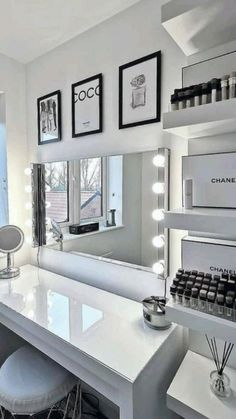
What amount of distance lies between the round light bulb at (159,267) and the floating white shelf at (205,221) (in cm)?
47

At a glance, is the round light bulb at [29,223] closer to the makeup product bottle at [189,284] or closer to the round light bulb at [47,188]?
the round light bulb at [47,188]

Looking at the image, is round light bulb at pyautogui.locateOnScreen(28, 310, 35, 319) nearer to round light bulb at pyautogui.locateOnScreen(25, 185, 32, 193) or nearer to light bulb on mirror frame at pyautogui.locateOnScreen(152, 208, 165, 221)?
light bulb on mirror frame at pyautogui.locateOnScreen(152, 208, 165, 221)

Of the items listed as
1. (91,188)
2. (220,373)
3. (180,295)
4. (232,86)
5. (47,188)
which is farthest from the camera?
(47,188)

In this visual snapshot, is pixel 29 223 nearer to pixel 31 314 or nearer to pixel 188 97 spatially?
pixel 31 314

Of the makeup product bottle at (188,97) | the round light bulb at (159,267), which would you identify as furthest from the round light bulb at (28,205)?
the makeup product bottle at (188,97)

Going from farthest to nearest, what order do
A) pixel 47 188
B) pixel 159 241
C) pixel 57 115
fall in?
pixel 47 188, pixel 57 115, pixel 159 241

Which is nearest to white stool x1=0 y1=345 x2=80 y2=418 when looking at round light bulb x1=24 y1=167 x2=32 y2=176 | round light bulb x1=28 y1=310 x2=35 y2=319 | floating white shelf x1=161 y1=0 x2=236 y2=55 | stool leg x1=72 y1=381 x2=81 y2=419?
stool leg x1=72 y1=381 x2=81 y2=419

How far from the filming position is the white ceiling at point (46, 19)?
128cm

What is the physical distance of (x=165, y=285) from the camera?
1242 millimetres

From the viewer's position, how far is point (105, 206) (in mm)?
1483

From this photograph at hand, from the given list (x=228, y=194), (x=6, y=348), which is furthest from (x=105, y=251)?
(x=6, y=348)

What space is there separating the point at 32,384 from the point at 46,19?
1882 mm

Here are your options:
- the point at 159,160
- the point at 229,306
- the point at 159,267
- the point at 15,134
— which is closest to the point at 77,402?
the point at 159,267

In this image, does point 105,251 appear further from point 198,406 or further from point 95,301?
point 198,406
